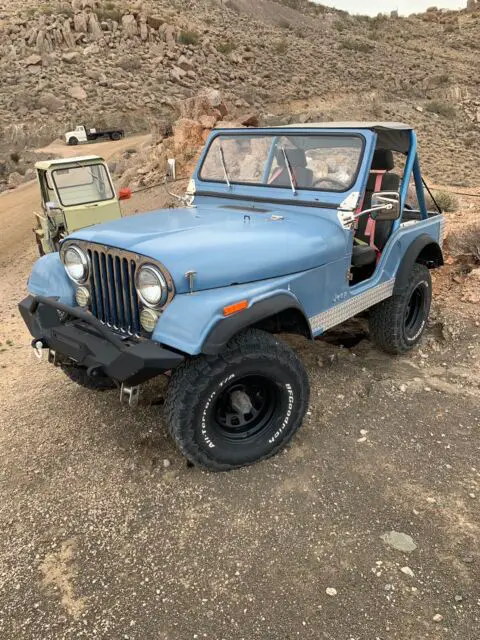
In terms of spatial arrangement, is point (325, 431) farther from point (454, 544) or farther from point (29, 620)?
point (29, 620)

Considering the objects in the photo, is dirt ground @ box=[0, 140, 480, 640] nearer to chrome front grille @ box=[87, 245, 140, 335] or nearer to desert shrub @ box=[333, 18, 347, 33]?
chrome front grille @ box=[87, 245, 140, 335]

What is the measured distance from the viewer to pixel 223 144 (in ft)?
14.4

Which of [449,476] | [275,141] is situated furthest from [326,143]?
[449,476]

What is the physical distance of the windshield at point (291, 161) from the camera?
12.2ft

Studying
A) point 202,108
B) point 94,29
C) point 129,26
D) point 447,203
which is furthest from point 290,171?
point 129,26

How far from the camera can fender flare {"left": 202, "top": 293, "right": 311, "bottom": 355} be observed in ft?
8.48

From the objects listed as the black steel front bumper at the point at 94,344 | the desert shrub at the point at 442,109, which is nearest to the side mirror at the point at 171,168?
the black steel front bumper at the point at 94,344

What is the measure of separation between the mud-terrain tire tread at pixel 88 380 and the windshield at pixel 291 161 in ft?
6.43

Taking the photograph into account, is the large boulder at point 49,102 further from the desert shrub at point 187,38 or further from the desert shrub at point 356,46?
the desert shrub at point 356,46

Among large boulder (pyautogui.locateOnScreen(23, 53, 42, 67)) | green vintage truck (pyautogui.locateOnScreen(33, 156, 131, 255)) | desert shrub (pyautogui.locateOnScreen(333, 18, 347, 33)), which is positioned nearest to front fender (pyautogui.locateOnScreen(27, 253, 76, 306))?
green vintage truck (pyautogui.locateOnScreen(33, 156, 131, 255))

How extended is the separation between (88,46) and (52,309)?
33130mm

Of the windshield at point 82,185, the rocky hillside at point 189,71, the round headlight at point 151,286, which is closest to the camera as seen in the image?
the round headlight at point 151,286

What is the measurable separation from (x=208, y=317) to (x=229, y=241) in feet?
2.13

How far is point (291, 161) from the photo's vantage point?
12.8 ft
